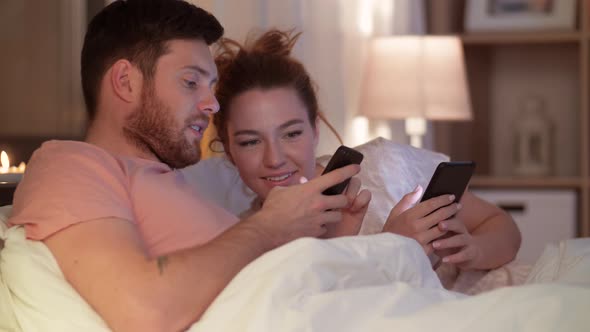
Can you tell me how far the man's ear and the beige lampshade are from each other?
177 centimetres

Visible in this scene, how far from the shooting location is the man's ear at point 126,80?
4.72ft

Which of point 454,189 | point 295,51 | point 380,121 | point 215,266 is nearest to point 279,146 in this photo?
point 454,189

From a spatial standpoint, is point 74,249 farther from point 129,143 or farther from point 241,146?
point 241,146

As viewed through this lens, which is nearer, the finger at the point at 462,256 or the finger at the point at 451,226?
the finger at the point at 451,226

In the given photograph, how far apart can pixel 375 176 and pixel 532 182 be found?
5.58ft

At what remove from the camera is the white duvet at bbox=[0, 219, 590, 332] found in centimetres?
100

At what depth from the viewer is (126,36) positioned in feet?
4.80

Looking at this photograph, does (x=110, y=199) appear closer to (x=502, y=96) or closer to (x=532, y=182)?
(x=532, y=182)

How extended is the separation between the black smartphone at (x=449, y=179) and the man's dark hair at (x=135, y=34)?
0.44 meters

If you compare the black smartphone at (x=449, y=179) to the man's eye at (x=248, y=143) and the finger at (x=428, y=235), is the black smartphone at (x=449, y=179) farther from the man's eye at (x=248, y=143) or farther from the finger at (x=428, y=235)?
the man's eye at (x=248, y=143)

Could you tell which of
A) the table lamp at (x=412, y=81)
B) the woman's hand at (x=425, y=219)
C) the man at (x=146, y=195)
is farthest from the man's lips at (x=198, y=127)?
the table lamp at (x=412, y=81)

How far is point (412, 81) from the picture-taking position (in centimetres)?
317

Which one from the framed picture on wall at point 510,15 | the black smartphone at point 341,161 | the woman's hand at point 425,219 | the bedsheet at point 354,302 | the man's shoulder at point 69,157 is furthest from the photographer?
the framed picture on wall at point 510,15

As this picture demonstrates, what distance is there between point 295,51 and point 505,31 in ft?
4.06
